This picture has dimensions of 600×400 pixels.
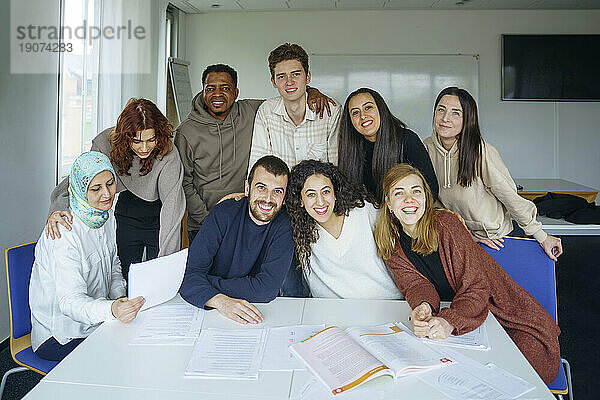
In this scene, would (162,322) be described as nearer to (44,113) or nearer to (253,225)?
(253,225)

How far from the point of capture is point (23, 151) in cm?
328

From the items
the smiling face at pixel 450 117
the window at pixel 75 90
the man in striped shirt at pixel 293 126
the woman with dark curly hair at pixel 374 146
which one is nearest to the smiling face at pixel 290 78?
the man in striped shirt at pixel 293 126

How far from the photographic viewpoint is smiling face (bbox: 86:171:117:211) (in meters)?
2.09

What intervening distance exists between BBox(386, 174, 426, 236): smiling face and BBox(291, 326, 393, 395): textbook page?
583mm

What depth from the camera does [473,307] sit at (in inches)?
72.7

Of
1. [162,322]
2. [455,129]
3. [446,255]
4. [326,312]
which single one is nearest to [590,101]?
[455,129]

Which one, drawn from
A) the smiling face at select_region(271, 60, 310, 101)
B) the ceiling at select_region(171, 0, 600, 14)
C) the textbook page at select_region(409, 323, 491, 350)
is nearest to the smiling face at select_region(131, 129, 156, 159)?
the smiling face at select_region(271, 60, 310, 101)

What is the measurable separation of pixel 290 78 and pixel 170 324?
1.30 metres

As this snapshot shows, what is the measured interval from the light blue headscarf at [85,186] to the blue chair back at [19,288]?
0.84 feet

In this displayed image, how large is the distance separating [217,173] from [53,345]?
3.93ft

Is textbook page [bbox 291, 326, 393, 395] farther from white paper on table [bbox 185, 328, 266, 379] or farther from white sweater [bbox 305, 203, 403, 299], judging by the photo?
white sweater [bbox 305, 203, 403, 299]

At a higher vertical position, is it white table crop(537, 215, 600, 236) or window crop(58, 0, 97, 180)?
window crop(58, 0, 97, 180)

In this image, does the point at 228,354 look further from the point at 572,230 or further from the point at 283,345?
the point at 572,230

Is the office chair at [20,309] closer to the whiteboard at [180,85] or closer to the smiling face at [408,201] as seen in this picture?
the smiling face at [408,201]
